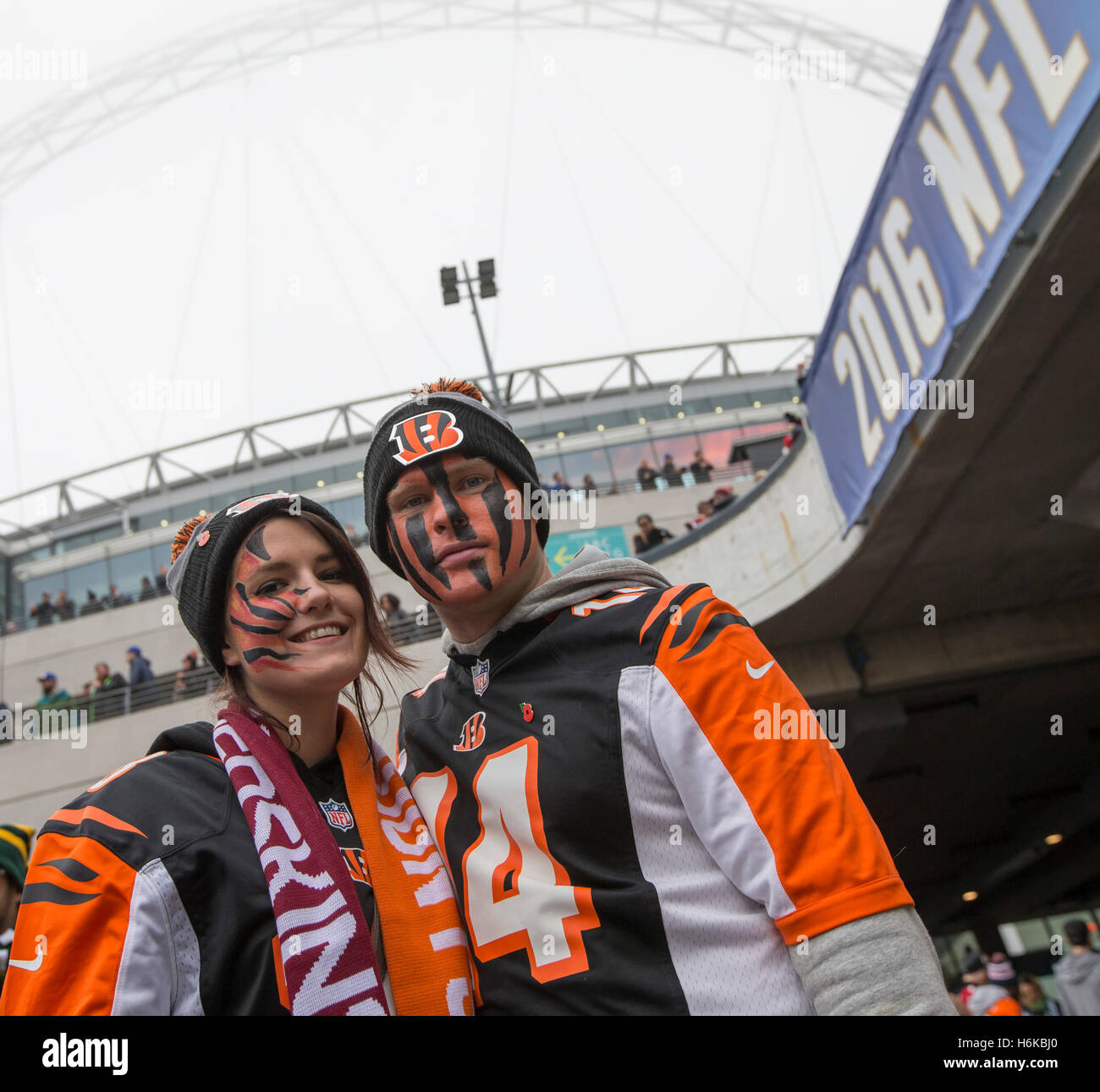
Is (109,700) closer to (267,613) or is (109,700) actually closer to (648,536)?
(648,536)

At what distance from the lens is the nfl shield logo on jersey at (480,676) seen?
2830 mm

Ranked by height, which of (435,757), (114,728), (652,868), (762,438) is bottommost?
(652,868)

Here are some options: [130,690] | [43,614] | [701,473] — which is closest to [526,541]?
[130,690]

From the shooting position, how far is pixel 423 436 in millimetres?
2955

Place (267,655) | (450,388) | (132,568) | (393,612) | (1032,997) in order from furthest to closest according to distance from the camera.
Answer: (132,568)
(393,612)
(1032,997)
(450,388)
(267,655)

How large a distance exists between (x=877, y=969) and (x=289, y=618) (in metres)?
1.83

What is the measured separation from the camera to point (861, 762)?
14.1 m

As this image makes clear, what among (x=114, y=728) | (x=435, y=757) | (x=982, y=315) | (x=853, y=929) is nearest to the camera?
(x=853, y=929)

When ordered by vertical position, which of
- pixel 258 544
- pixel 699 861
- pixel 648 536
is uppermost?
pixel 648 536

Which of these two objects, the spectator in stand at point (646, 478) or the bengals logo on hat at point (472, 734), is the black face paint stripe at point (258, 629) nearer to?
the bengals logo on hat at point (472, 734)

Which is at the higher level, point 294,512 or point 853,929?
point 294,512

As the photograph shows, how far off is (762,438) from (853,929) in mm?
20935

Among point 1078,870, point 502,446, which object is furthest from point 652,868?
point 1078,870
